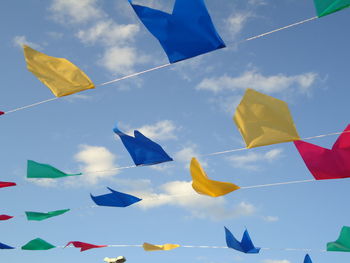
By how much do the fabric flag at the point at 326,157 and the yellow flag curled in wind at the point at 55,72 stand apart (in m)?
2.04

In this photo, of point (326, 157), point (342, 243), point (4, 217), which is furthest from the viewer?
point (4, 217)

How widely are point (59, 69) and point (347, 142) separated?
8.75 feet

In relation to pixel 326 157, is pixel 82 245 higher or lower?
lower

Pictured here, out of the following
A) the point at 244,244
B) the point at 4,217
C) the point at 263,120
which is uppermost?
the point at 263,120

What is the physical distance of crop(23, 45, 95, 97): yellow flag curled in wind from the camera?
3.41 m

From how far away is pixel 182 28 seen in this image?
3.04 m

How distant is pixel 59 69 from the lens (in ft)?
11.3

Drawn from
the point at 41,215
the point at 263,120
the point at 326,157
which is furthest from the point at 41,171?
the point at 326,157

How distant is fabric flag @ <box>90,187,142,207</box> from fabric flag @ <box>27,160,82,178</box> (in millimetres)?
478

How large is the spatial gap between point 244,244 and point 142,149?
154 cm

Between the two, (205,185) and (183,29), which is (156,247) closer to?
(205,185)

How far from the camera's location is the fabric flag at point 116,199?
4531 millimetres

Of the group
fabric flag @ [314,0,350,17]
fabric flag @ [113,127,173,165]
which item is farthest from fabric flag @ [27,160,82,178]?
fabric flag @ [314,0,350,17]

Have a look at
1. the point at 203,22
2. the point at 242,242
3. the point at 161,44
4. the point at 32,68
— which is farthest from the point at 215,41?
the point at 242,242
